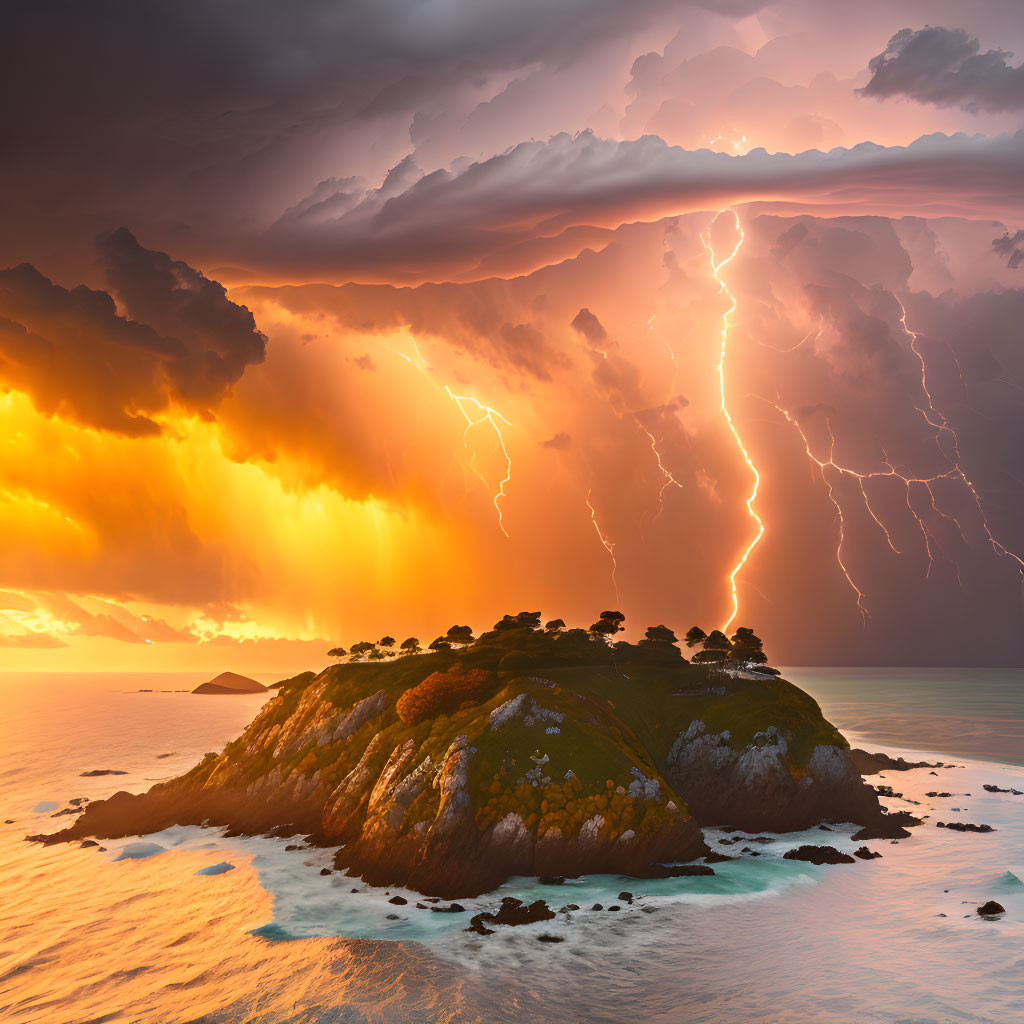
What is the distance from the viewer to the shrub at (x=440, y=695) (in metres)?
60.3

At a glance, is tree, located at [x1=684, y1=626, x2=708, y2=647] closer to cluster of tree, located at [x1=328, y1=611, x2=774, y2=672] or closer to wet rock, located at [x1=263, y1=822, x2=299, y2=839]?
cluster of tree, located at [x1=328, y1=611, x2=774, y2=672]

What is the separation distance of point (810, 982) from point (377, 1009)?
1967cm

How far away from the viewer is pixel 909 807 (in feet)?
215

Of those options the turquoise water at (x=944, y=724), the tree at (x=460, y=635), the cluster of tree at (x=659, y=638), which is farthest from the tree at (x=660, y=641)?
the turquoise water at (x=944, y=724)

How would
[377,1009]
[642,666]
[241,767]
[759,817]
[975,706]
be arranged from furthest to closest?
1. [975,706]
2. [642,666]
3. [241,767]
4. [759,817]
5. [377,1009]

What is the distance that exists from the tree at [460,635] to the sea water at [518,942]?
123 feet

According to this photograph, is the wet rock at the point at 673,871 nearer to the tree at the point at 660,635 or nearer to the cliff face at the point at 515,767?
the cliff face at the point at 515,767

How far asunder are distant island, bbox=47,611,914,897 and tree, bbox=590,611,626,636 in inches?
9.8

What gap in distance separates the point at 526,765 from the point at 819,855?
2273 centimetres

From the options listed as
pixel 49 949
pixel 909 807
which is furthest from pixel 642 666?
pixel 49 949

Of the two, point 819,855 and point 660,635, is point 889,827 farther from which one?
point 660,635

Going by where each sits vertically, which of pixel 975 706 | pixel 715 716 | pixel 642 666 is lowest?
pixel 975 706

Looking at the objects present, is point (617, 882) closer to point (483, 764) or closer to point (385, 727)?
point (483, 764)

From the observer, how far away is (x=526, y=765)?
49.3 m
